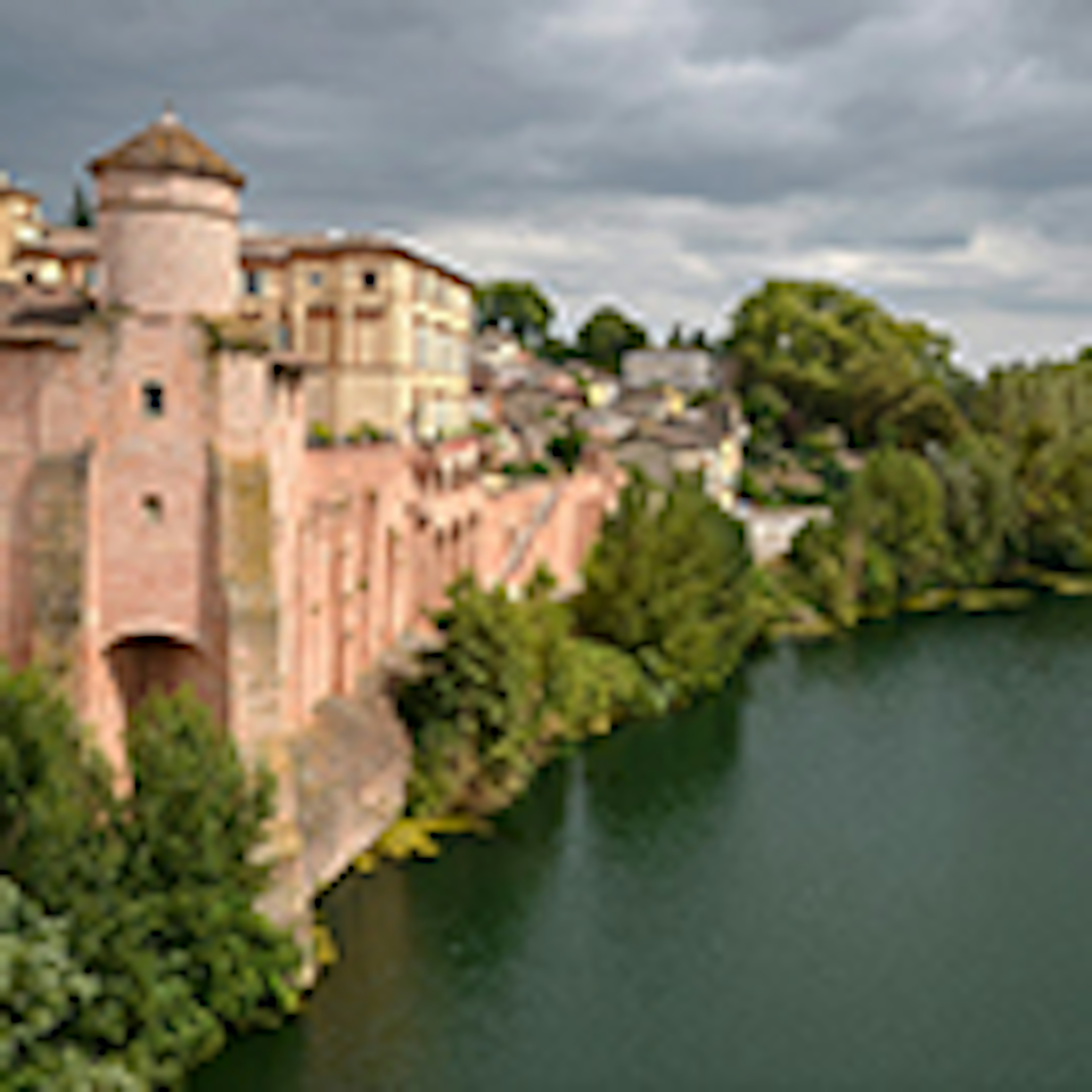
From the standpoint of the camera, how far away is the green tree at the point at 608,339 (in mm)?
133000

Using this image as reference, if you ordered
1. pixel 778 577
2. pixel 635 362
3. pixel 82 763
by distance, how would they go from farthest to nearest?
pixel 635 362 < pixel 778 577 < pixel 82 763

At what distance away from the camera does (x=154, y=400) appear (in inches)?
1008

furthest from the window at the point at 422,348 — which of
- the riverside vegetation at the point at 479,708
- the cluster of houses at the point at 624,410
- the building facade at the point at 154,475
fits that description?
the building facade at the point at 154,475

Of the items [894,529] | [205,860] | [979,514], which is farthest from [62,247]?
[979,514]

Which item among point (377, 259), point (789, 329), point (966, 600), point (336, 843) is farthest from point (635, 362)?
point (336, 843)

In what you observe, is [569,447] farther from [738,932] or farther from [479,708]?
[738,932]

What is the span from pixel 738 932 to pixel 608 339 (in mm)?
108417

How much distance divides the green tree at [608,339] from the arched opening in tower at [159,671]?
107 m

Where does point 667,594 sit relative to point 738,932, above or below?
above

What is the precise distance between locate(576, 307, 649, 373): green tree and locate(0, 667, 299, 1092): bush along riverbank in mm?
111178

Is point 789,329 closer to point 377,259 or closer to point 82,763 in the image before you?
point 377,259

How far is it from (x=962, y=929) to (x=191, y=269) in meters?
23.1

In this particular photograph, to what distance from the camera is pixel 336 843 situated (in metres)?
30.1

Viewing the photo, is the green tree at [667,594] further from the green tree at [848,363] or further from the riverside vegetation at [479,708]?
the green tree at [848,363]
